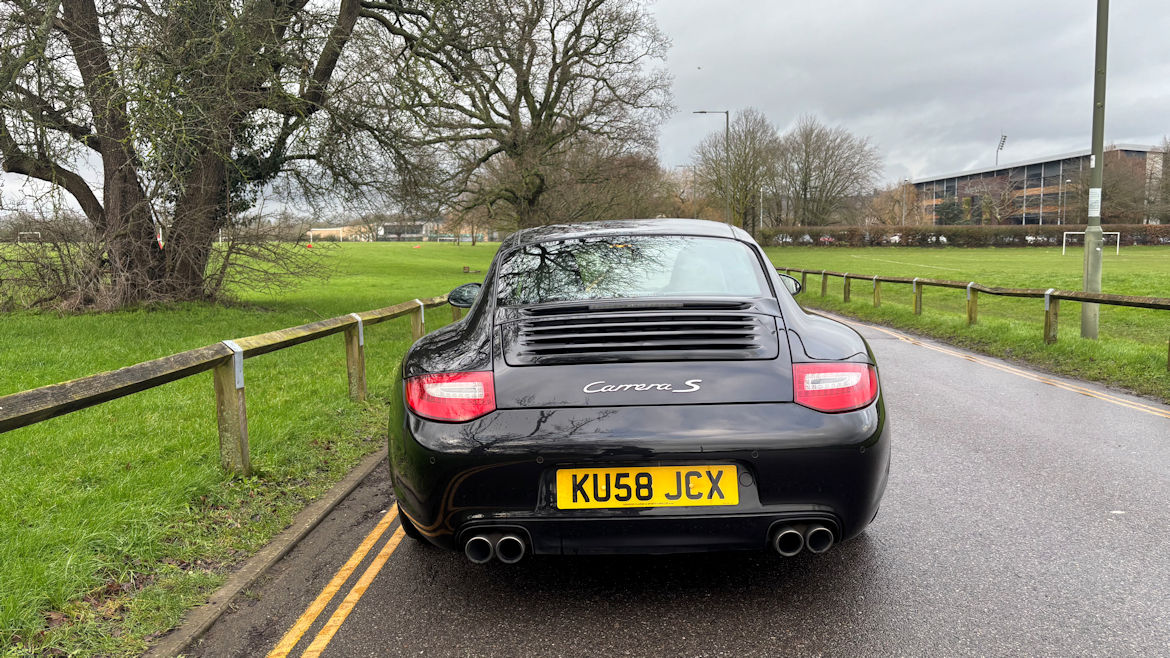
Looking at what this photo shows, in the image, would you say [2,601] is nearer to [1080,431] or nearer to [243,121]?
[1080,431]

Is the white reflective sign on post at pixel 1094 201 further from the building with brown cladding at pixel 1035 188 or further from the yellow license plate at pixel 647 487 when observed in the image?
the building with brown cladding at pixel 1035 188

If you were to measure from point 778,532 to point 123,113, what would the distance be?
10.8 meters

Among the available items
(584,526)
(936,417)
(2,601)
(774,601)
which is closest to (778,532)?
(774,601)

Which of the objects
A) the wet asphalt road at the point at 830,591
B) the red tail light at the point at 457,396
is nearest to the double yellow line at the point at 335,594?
the wet asphalt road at the point at 830,591

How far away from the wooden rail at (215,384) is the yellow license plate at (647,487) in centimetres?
206

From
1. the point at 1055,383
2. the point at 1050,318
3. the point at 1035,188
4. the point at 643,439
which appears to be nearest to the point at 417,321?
the point at 643,439

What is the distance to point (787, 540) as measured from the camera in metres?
2.53

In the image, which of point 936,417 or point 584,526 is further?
point 936,417

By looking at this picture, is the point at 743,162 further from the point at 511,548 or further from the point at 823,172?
the point at 511,548

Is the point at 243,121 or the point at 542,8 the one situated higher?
the point at 542,8

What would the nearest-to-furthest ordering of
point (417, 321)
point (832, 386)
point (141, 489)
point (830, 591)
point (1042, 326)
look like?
point (832, 386) → point (830, 591) → point (141, 489) → point (417, 321) → point (1042, 326)

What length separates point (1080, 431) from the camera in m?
5.58

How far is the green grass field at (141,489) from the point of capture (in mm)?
2707

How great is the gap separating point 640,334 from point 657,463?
515mm
